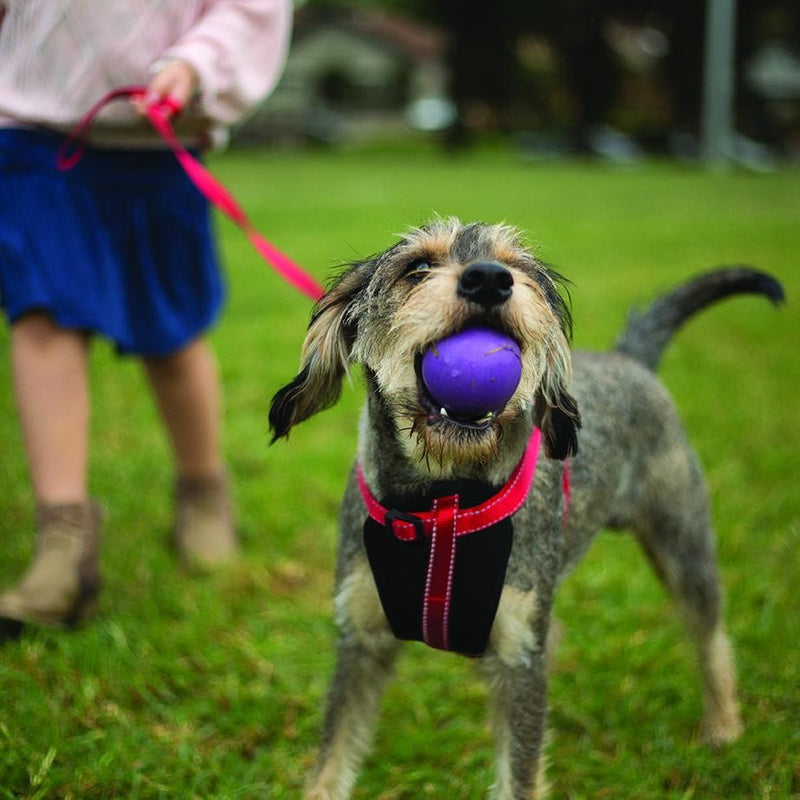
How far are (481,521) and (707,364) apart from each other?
5.27 metres

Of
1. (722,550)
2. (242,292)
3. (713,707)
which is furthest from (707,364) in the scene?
(242,292)

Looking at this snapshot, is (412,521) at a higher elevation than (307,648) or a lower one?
higher

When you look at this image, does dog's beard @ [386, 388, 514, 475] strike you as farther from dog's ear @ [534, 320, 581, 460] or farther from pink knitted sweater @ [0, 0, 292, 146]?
pink knitted sweater @ [0, 0, 292, 146]

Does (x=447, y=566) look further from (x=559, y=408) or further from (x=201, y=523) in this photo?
(x=201, y=523)

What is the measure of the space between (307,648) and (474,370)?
184cm

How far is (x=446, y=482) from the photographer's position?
248cm

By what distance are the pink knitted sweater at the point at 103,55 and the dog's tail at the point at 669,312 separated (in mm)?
1814

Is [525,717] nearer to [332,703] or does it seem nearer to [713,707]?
[332,703]

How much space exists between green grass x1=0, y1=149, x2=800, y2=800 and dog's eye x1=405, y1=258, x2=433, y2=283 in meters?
0.58

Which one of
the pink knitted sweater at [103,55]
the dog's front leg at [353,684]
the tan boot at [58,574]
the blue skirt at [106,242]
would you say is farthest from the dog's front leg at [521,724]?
the pink knitted sweater at [103,55]

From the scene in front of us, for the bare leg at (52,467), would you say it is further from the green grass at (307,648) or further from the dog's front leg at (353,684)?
the dog's front leg at (353,684)

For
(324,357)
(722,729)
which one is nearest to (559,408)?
(324,357)

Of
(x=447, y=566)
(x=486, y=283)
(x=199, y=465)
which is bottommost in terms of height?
(x=199, y=465)

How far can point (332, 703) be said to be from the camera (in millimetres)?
2678
